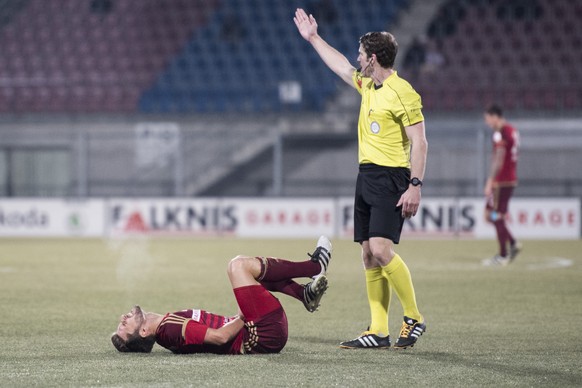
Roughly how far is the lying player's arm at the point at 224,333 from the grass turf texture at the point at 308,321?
12 cm

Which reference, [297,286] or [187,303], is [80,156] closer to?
[187,303]

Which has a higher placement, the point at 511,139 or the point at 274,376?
the point at 511,139

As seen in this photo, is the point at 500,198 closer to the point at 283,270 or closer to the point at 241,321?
the point at 283,270

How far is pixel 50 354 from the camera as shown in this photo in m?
6.99

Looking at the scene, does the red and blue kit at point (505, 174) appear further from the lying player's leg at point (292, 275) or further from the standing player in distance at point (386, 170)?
the lying player's leg at point (292, 275)

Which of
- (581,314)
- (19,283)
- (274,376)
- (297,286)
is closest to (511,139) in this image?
(581,314)

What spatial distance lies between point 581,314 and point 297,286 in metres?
3.62

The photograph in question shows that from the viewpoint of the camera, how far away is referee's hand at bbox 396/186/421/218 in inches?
277

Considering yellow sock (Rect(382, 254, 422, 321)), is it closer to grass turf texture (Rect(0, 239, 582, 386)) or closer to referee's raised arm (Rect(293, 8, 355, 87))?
grass turf texture (Rect(0, 239, 582, 386))

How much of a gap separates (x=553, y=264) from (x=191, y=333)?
9601 millimetres

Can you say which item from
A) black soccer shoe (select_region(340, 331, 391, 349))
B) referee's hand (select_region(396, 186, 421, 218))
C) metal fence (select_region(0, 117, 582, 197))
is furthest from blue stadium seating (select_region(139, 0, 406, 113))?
referee's hand (select_region(396, 186, 421, 218))

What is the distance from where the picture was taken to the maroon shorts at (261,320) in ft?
22.0

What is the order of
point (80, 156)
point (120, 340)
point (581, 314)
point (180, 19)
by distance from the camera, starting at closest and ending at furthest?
point (120, 340) → point (581, 314) → point (80, 156) → point (180, 19)

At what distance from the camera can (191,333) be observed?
6.72 m
